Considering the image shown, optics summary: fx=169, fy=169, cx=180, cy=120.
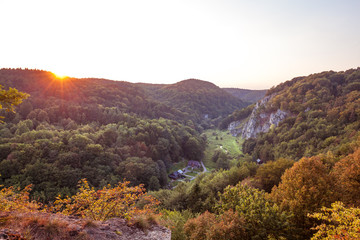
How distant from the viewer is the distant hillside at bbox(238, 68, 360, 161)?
208 feet

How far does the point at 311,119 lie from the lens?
82062 mm

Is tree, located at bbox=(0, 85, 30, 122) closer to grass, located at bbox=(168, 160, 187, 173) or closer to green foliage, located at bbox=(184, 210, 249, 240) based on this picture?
green foliage, located at bbox=(184, 210, 249, 240)

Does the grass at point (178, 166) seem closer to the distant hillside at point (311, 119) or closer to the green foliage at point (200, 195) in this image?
the distant hillside at point (311, 119)

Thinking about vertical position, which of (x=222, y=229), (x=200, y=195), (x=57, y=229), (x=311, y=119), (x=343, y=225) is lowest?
(x=200, y=195)

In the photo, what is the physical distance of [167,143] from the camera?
87500mm

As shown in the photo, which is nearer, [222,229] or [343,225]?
[343,225]

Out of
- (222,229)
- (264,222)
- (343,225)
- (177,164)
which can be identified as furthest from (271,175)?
(177,164)

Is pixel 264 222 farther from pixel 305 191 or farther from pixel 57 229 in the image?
pixel 57 229

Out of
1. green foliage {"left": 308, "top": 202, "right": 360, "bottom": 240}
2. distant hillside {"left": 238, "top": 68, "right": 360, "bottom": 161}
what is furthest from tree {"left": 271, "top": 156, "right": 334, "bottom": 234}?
distant hillside {"left": 238, "top": 68, "right": 360, "bottom": 161}

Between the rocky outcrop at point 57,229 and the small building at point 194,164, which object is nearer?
the rocky outcrop at point 57,229

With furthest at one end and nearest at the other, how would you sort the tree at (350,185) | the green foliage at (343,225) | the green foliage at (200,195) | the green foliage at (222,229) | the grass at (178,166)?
the grass at (178,166), the green foliage at (200,195), the tree at (350,185), the green foliage at (222,229), the green foliage at (343,225)

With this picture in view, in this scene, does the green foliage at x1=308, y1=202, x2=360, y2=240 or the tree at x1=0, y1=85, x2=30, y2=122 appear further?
the tree at x1=0, y1=85, x2=30, y2=122

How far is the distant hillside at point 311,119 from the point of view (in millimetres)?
63312

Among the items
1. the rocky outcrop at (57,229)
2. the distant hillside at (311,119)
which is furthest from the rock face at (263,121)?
the rocky outcrop at (57,229)
